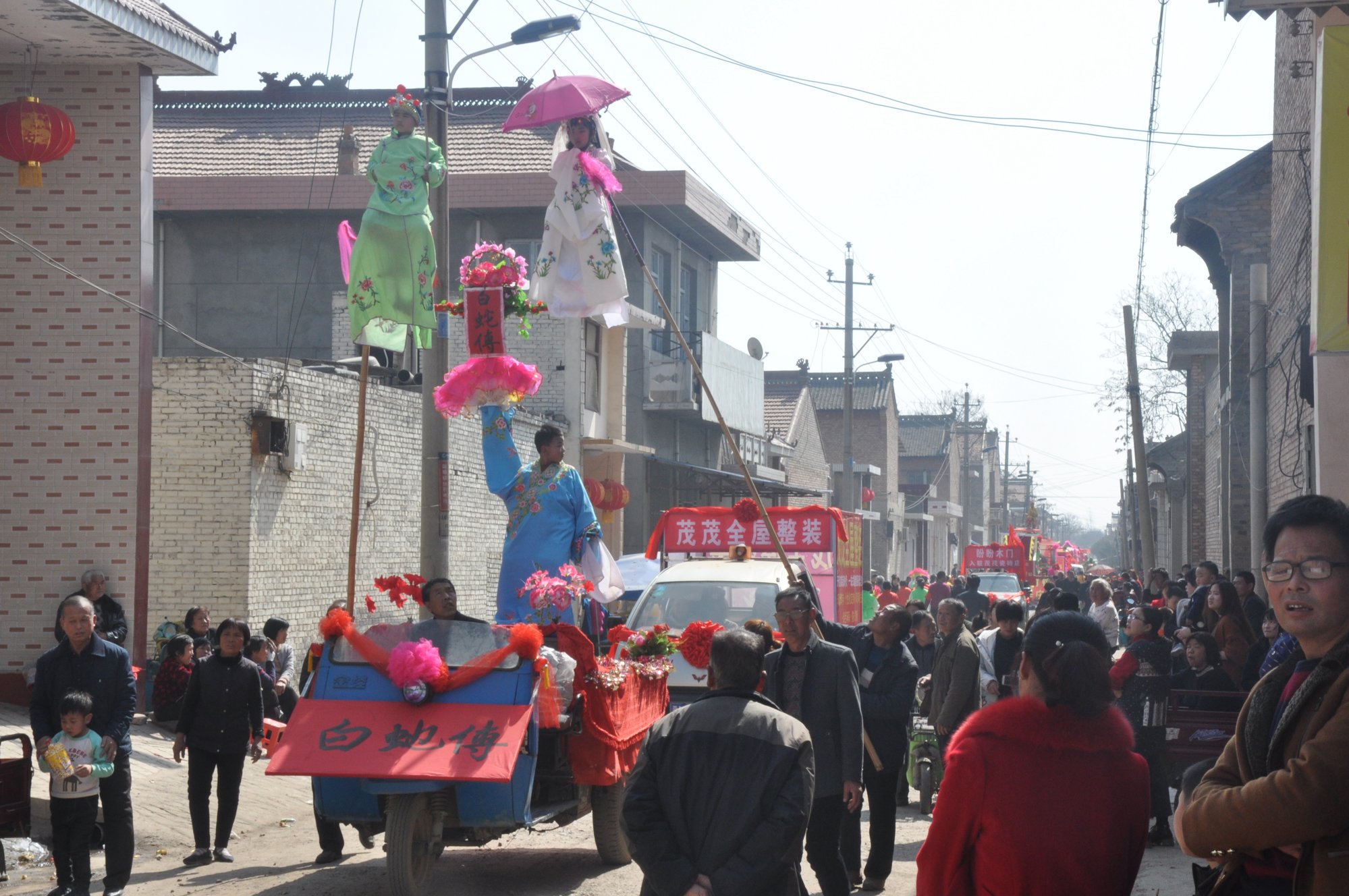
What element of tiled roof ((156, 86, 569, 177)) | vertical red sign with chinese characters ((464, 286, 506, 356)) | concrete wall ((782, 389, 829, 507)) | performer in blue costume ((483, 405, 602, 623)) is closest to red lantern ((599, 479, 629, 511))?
tiled roof ((156, 86, 569, 177))

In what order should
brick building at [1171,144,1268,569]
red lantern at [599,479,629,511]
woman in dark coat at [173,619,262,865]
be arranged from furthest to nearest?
1. red lantern at [599,479,629,511]
2. brick building at [1171,144,1268,569]
3. woman in dark coat at [173,619,262,865]

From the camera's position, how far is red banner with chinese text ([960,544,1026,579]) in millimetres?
38031

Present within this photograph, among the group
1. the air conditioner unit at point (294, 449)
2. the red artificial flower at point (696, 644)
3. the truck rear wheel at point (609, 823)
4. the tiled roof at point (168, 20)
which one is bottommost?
the truck rear wheel at point (609, 823)

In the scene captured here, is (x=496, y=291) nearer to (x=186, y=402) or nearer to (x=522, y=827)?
(x=522, y=827)

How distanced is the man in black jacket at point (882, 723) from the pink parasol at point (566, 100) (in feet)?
12.8

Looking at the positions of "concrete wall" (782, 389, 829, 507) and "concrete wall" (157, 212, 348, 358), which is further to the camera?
"concrete wall" (782, 389, 829, 507)

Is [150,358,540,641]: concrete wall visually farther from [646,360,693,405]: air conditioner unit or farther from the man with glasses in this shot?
the man with glasses

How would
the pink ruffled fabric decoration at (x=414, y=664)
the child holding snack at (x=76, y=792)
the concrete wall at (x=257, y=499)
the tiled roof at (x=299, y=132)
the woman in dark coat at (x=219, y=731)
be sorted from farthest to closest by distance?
the tiled roof at (x=299, y=132) < the concrete wall at (x=257, y=499) < the woman in dark coat at (x=219, y=731) < the child holding snack at (x=76, y=792) < the pink ruffled fabric decoration at (x=414, y=664)

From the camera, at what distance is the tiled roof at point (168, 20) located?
42.5ft

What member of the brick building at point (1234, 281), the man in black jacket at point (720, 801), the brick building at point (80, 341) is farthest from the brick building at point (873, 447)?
the man in black jacket at point (720, 801)

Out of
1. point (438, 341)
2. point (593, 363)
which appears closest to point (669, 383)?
point (593, 363)

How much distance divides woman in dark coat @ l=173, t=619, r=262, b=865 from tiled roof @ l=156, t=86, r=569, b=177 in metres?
17.9

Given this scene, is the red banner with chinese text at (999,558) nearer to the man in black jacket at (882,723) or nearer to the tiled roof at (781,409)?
the tiled roof at (781,409)

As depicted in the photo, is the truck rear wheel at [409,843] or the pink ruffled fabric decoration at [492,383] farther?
the pink ruffled fabric decoration at [492,383]
